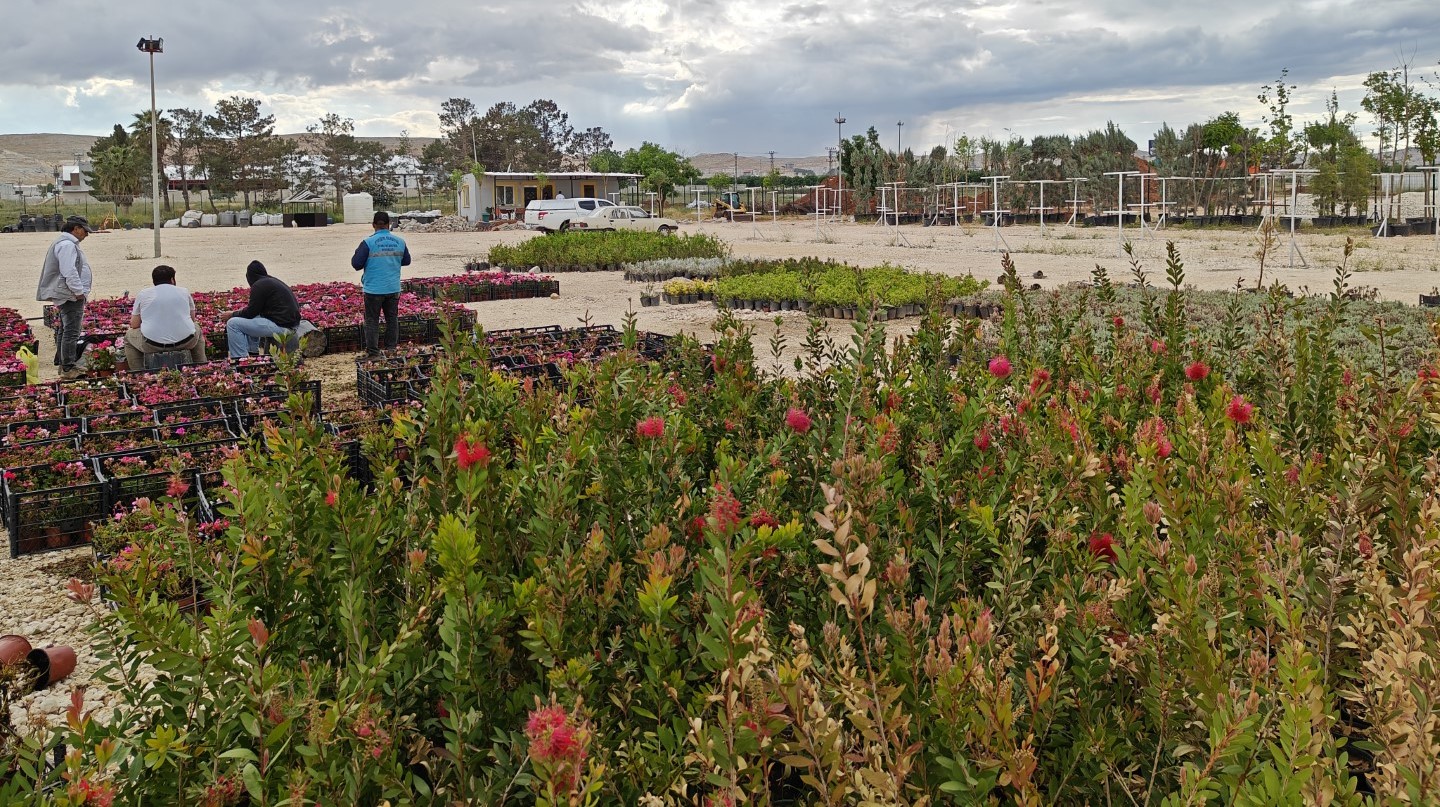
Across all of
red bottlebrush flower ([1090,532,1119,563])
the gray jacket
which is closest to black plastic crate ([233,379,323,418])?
the gray jacket

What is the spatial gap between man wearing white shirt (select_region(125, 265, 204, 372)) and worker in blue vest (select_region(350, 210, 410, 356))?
159 cm

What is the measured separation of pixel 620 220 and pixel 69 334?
28.9 meters

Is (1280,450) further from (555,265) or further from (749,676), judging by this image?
(555,265)

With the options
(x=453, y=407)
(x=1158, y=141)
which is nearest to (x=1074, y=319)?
(x=453, y=407)

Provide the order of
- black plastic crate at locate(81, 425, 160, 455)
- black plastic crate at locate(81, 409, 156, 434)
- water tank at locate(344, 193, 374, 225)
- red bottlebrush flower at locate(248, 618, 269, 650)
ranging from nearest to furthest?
red bottlebrush flower at locate(248, 618, 269, 650)
black plastic crate at locate(81, 425, 160, 455)
black plastic crate at locate(81, 409, 156, 434)
water tank at locate(344, 193, 374, 225)

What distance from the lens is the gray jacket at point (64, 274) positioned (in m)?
9.84

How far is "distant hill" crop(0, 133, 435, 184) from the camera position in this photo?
432ft

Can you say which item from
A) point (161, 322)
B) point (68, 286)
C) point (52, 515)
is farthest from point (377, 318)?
point (52, 515)

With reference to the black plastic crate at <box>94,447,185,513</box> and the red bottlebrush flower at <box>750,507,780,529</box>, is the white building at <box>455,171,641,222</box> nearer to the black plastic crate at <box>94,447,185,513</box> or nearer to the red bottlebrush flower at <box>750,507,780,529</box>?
the black plastic crate at <box>94,447,185,513</box>

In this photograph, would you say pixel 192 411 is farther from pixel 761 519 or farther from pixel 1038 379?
pixel 761 519

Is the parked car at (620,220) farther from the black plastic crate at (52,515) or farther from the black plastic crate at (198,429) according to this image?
the black plastic crate at (52,515)

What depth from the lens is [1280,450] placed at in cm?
358

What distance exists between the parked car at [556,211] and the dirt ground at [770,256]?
3.95 ft

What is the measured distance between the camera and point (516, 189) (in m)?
54.9
